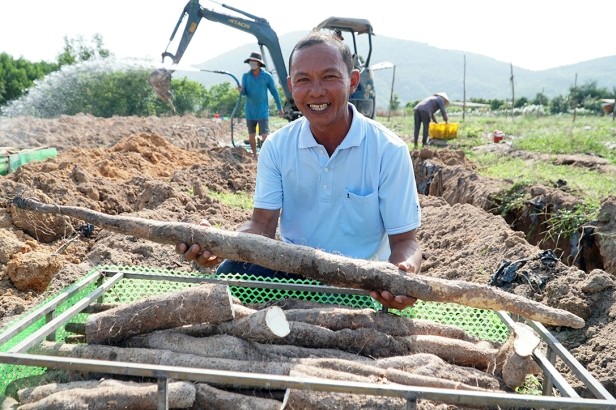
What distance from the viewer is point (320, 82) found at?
112 inches

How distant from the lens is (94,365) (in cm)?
172

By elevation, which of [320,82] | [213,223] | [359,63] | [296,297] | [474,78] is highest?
[474,78]

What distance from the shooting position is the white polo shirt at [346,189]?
118 inches

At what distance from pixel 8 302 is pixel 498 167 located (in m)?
8.10

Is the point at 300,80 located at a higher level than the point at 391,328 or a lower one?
higher

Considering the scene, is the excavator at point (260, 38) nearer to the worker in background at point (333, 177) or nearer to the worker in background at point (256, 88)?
the worker in background at point (256, 88)

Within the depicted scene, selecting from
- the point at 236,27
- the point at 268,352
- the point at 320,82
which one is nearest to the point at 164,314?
the point at 268,352

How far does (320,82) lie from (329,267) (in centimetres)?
97

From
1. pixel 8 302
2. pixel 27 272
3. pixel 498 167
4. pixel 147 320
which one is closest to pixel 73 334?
pixel 147 320

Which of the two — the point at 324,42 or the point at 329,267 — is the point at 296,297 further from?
the point at 324,42

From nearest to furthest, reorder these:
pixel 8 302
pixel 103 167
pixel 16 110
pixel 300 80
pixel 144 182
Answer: pixel 300 80 < pixel 8 302 < pixel 144 182 < pixel 103 167 < pixel 16 110

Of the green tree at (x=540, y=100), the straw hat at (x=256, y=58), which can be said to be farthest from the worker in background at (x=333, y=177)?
the green tree at (x=540, y=100)

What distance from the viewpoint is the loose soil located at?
3754 millimetres

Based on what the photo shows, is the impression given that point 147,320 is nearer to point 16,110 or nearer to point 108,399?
point 108,399
